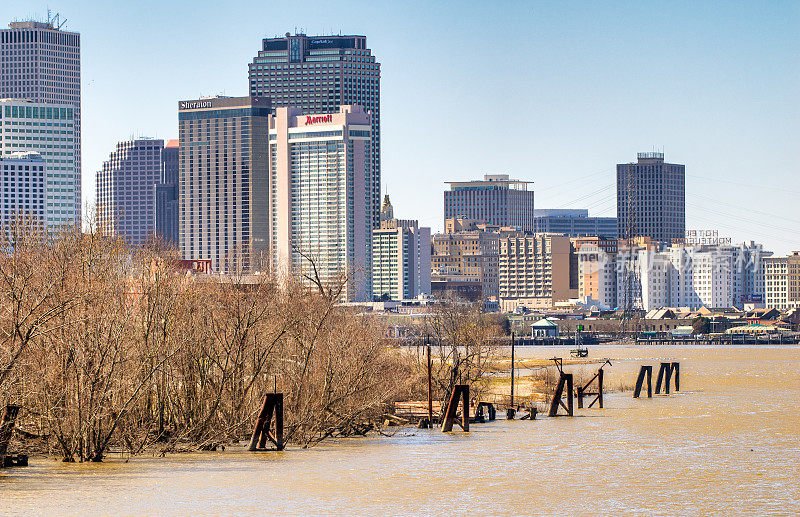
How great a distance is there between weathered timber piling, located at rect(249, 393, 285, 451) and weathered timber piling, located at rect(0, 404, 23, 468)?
31.9 feet

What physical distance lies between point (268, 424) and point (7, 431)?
11.2m

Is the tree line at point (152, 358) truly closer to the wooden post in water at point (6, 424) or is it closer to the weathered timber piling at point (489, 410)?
the wooden post in water at point (6, 424)

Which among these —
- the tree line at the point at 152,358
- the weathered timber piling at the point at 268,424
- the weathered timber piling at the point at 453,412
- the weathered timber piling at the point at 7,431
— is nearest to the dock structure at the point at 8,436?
the weathered timber piling at the point at 7,431

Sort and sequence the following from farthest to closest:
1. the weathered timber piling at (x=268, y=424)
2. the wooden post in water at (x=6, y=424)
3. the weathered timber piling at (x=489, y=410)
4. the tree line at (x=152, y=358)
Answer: the weathered timber piling at (x=489, y=410)
the weathered timber piling at (x=268, y=424)
the tree line at (x=152, y=358)
the wooden post in water at (x=6, y=424)

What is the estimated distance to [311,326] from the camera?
212 feet

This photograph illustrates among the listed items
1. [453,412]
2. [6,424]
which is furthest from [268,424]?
[453,412]

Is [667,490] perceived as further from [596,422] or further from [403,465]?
[596,422]

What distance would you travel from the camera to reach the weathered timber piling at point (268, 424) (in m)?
56.3

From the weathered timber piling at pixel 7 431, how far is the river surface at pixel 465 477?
621 mm

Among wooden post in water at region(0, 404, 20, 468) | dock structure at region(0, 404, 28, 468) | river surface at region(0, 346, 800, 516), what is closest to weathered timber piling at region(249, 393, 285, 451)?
river surface at region(0, 346, 800, 516)

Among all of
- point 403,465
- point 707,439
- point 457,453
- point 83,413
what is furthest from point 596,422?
point 83,413

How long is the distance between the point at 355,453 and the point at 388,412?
555 inches

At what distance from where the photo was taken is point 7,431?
50281 mm

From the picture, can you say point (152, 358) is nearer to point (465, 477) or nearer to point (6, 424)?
point (6, 424)
